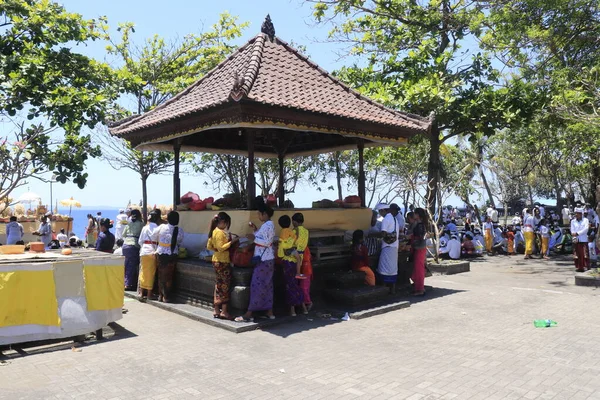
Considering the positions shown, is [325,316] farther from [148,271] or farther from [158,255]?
[148,271]

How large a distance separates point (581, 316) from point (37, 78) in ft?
35.7

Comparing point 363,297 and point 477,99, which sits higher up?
point 477,99

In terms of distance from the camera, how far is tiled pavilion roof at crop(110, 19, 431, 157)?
25.0ft

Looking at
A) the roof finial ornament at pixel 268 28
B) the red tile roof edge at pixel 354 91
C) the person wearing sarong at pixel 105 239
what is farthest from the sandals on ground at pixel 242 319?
the roof finial ornament at pixel 268 28

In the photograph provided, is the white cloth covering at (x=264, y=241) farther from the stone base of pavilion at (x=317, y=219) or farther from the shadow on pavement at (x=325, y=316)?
the stone base of pavilion at (x=317, y=219)

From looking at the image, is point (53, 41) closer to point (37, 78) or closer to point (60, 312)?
point (37, 78)

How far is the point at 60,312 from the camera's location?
6191 millimetres

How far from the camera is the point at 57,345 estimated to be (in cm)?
623

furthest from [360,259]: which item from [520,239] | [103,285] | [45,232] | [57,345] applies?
[45,232]

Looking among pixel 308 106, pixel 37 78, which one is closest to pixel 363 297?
pixel 308 106

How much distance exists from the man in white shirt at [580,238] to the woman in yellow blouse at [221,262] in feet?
30.6

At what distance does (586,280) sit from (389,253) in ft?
16.0

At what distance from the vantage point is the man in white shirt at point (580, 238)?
1190 cm

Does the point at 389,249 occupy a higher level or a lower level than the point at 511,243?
higher
